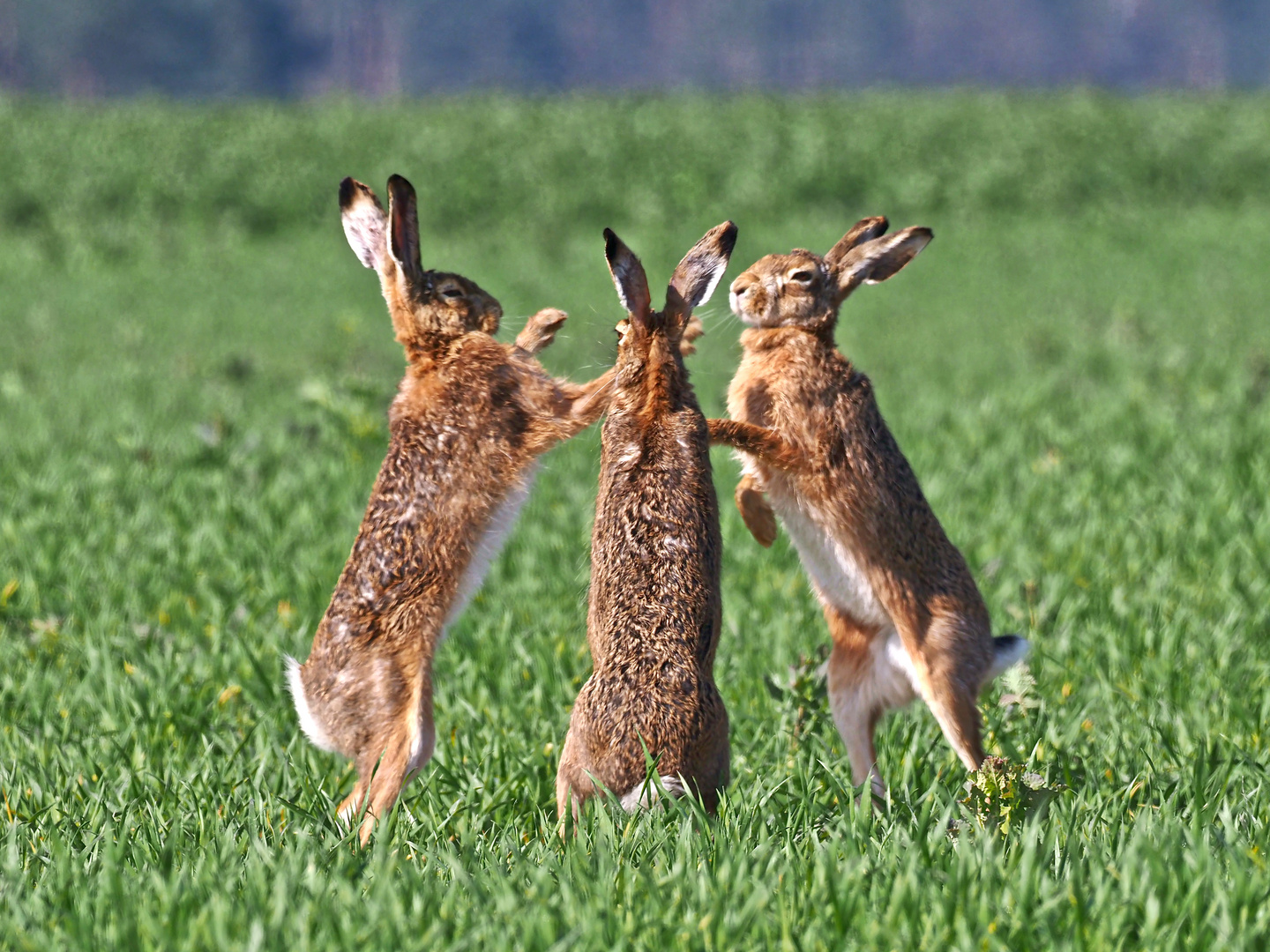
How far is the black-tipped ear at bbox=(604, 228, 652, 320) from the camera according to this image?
9.34 ft

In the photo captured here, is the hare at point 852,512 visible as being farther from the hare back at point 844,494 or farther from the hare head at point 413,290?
the hare head at point 413,290

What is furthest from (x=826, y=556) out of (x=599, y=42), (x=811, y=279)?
(x=599, y=42)

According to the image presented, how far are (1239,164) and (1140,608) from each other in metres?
24.9

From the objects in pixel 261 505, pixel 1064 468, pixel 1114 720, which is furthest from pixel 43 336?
pixel 1114 720

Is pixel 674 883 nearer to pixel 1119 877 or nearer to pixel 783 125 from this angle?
pixel 1119 877

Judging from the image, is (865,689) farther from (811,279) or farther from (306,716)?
(306,716)

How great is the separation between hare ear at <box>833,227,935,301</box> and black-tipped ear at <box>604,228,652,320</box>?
66 centimetres

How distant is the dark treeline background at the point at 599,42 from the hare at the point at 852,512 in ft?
337

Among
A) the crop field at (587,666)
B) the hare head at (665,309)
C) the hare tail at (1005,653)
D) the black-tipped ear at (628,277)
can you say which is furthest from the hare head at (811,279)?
the hare tail at (1005,653)

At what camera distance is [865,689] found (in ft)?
11.0

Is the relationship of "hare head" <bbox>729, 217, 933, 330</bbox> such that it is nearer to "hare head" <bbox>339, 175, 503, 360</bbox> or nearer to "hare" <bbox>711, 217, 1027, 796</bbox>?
"hare" <bbox>711, 217, 1027, 796</bbox>

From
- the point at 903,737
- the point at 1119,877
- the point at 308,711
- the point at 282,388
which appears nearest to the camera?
the point at 1119,877

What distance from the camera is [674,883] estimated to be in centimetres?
266

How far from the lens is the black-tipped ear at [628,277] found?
2.85 m
